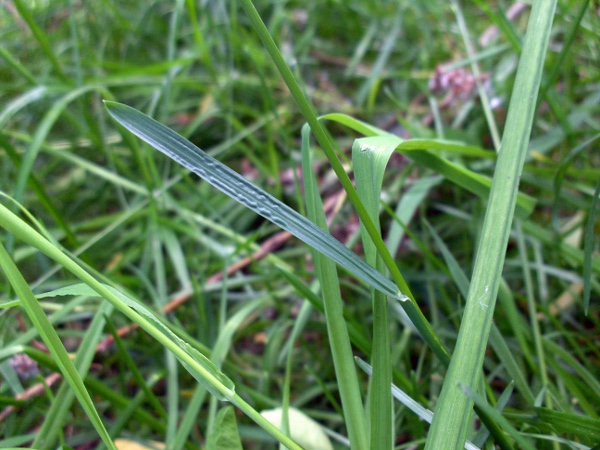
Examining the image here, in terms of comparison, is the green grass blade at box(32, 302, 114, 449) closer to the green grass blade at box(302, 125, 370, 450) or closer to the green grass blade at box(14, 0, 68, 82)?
the green grass blade at box(302, 125, 370, 450)

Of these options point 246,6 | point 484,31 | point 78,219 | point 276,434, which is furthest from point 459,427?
point 484,31

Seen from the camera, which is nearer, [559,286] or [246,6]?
[246,6]

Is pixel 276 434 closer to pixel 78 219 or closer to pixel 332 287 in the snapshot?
pixel 332 287

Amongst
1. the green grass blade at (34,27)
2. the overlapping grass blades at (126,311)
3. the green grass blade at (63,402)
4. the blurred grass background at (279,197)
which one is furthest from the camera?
the green grass blade at (34,27)

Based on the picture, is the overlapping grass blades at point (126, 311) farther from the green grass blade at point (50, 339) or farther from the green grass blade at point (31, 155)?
the green grass blade at point (31, 155)

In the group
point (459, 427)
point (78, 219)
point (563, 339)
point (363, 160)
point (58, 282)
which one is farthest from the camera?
point (78, 219)

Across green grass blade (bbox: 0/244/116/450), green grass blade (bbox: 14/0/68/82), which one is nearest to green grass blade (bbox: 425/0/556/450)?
green grass blade (bbox: 0/244/116/450)

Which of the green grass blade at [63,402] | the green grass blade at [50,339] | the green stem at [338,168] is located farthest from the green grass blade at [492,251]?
the green grass blade at [63,402]
